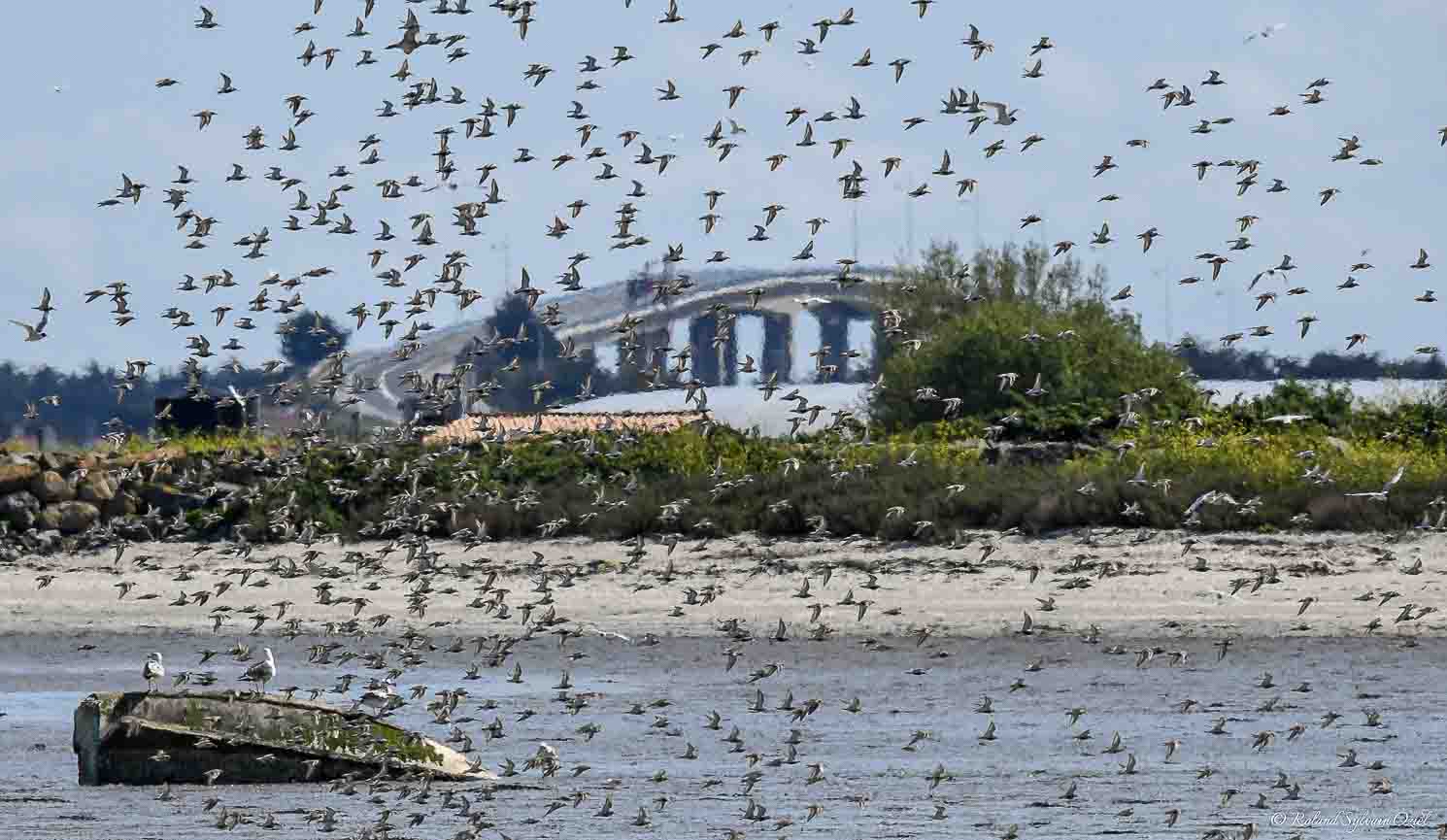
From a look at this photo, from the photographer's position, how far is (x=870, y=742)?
97.0 feet

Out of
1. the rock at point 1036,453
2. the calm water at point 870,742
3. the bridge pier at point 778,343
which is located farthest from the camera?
the bridge pier at point 778,343

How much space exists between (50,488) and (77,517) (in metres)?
0.72

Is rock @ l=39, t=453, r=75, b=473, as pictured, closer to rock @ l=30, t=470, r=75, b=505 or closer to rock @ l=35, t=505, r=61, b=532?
rock @ l=30, t=470, r=75, b=505

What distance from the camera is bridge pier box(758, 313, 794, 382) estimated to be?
14538 cm

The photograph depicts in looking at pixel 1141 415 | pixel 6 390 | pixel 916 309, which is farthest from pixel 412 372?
pixel 6 390

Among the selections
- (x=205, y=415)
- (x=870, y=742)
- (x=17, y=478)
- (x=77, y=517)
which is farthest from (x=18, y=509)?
(x=870, y=742)

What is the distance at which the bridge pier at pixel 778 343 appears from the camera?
5723 inches

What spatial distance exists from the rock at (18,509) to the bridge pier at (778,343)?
99.0 m

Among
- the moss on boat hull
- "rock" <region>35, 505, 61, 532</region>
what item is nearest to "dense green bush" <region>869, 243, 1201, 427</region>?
"rock" <region>35, 505, 61, 532</region>

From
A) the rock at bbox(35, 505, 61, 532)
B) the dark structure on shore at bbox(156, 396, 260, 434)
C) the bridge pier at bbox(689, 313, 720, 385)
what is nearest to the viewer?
the rock at bbox(35, 505, 61, 532)

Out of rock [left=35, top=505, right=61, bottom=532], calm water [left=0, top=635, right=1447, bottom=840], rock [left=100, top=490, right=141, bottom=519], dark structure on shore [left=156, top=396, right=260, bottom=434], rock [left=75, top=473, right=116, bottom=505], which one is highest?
dark structure on shore [left=156, top=396, right=260, bottom=434]

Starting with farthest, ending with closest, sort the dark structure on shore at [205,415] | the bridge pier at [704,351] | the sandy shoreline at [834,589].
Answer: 1. the bridge pier at [704,351]
2. the dark structure on shore at [205,415]
3. the sandy shoreline at [834,589]

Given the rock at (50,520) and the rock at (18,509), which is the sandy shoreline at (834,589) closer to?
the rock at (50,520)

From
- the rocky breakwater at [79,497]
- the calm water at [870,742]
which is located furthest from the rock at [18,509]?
the calm water at [870,742]
